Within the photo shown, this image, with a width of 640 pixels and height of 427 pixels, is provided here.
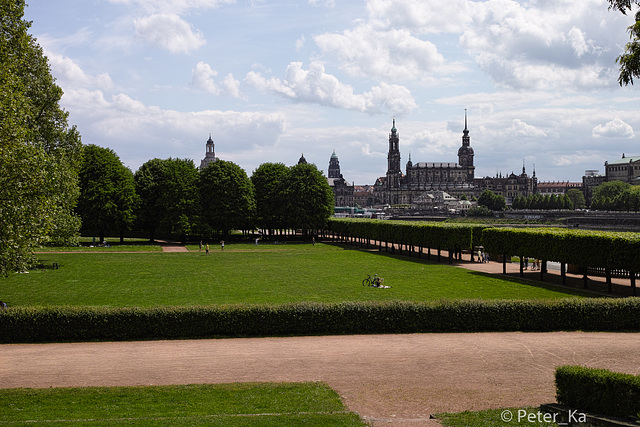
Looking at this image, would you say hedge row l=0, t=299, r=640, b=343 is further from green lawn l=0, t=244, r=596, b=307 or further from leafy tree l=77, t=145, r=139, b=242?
leafy tree l=77, t=145, r=139, b=242

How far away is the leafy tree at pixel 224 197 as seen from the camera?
8519cm

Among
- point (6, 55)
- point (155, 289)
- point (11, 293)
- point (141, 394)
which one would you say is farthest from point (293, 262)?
point (141, 394)

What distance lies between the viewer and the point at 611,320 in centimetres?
2648

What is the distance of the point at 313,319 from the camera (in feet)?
82.7

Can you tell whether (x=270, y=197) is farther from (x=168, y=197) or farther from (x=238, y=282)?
(x=238, y=282)

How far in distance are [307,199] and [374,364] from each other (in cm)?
7151

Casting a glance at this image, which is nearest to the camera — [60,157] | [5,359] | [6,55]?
[5,359]

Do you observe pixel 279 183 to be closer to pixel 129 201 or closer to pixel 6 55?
pixel 129 201

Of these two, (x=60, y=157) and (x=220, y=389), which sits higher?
(x=60, y=157)

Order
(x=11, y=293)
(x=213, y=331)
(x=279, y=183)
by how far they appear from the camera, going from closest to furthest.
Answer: (x=213, y=331) → (x=11, y=293) → (x=279, y=183)

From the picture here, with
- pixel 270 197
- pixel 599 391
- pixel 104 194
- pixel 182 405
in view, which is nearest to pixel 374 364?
pixel 182 405

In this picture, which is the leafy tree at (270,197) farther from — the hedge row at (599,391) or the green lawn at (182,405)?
the hedge row at (599,391)

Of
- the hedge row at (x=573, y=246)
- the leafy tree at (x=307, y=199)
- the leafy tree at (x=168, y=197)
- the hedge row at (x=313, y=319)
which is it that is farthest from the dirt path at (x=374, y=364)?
the leafy tree at (x=307, y=199)

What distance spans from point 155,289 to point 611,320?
24.9m
